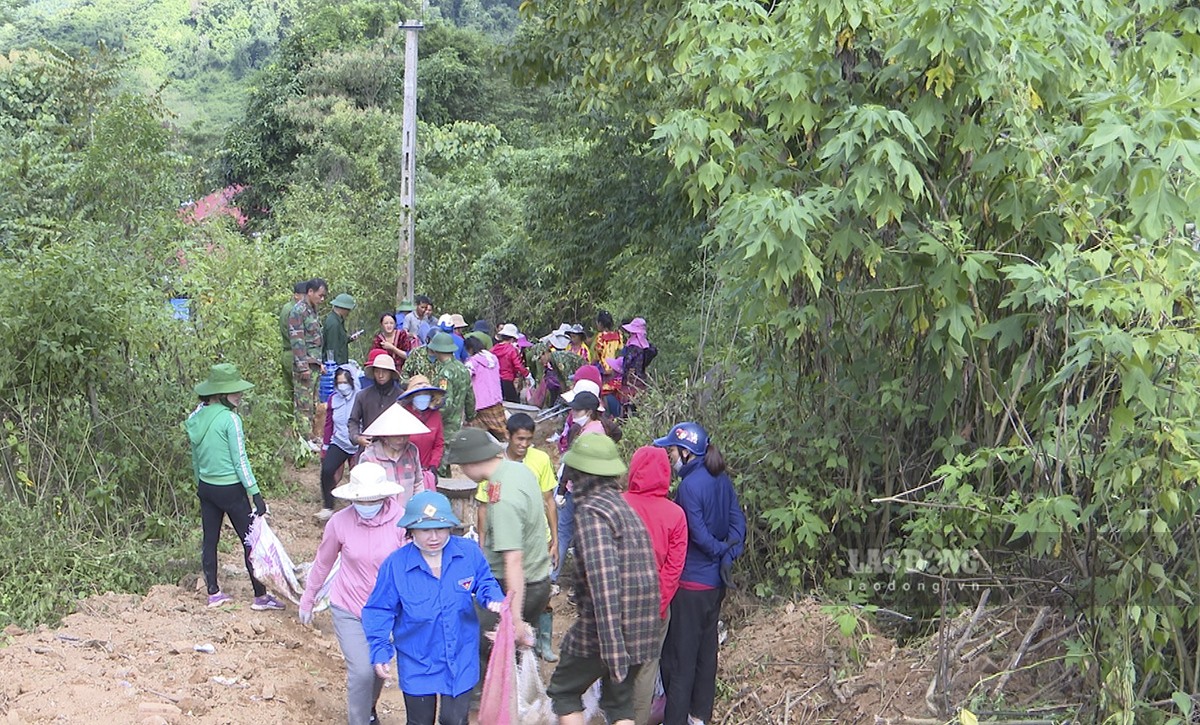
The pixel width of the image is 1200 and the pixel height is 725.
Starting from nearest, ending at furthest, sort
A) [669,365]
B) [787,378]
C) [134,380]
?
[787,378], [134,380], [669,365]

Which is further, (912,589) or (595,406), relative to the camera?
(595,406)

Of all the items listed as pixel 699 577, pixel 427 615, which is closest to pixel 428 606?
pixel 427 615

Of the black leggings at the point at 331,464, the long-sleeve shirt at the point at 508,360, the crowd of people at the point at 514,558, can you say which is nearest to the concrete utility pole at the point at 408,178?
the long-sleeve shirt at the point at 508,360

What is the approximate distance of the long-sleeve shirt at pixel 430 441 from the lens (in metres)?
8.84

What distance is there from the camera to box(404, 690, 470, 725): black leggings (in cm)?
544

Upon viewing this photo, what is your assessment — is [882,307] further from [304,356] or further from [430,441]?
[304,356]

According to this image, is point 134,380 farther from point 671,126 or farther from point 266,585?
point 671,126

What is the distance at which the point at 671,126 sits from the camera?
673cm

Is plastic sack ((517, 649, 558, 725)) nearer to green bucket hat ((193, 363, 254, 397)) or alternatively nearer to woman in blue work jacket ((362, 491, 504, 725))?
woman in blue work jacket ((362, 491, 504, 725))

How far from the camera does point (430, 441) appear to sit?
29.1ft

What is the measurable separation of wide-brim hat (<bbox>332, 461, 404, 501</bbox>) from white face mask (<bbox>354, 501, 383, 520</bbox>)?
68mm

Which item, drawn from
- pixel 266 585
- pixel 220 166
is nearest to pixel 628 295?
pixel 266 585

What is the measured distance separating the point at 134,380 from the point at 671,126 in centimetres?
491

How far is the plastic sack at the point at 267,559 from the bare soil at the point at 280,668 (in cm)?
33
